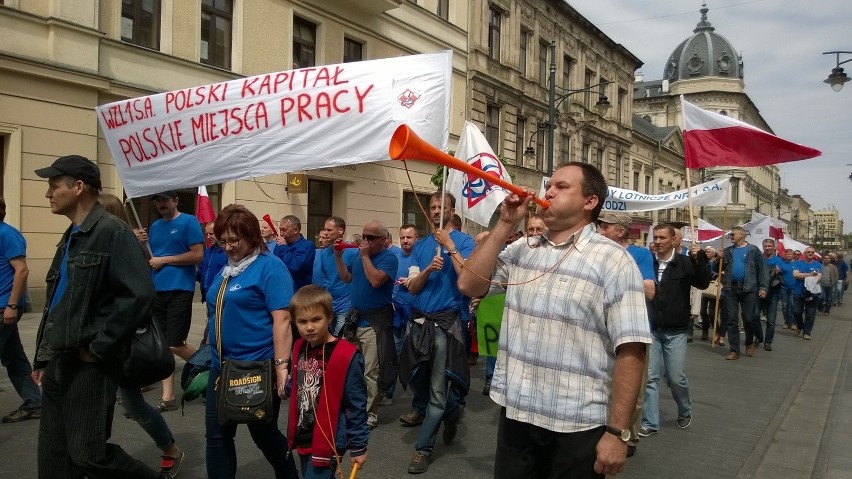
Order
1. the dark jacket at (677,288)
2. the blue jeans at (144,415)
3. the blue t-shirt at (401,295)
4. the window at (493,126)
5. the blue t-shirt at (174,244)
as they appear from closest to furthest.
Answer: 1. the blue jeans at (144,415)
2. the blue t-shirt at (401,295)
3. the blue t-shirt at (174,244)
4. the dark jacket at (677,288)
5. the window at (493,126)

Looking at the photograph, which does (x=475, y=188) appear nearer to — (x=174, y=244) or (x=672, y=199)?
(x=174, y=244)

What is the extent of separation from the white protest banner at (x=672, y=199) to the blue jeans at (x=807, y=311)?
452cm

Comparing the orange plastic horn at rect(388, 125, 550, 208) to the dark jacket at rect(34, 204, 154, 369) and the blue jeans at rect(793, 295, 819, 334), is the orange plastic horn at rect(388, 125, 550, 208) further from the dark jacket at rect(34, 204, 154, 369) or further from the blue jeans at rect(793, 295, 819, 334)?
the blue jeans at rect(793, 295, 819, 334)

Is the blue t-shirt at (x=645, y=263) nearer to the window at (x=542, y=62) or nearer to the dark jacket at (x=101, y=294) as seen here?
the dark jacket at (x=101, y=294)

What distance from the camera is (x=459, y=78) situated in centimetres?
2280

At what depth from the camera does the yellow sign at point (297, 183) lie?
1603 centimetres

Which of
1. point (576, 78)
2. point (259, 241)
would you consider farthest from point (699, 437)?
point (576, 78)

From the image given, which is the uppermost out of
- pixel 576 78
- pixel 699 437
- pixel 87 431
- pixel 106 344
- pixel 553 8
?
pixel 553 8

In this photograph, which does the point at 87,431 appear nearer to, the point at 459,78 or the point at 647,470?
the point at 647,470

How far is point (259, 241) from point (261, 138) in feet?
5.51

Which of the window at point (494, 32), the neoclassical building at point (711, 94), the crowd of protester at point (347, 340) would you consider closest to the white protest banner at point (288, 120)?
the crowd of protester at point (347, 340)

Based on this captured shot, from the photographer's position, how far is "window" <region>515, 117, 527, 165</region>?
26766mm

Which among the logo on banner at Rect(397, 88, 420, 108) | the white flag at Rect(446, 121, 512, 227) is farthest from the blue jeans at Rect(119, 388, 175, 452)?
the white flag at Rect(446, 121, 512, 227)

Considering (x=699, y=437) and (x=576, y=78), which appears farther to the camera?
(x=576, y=78)
